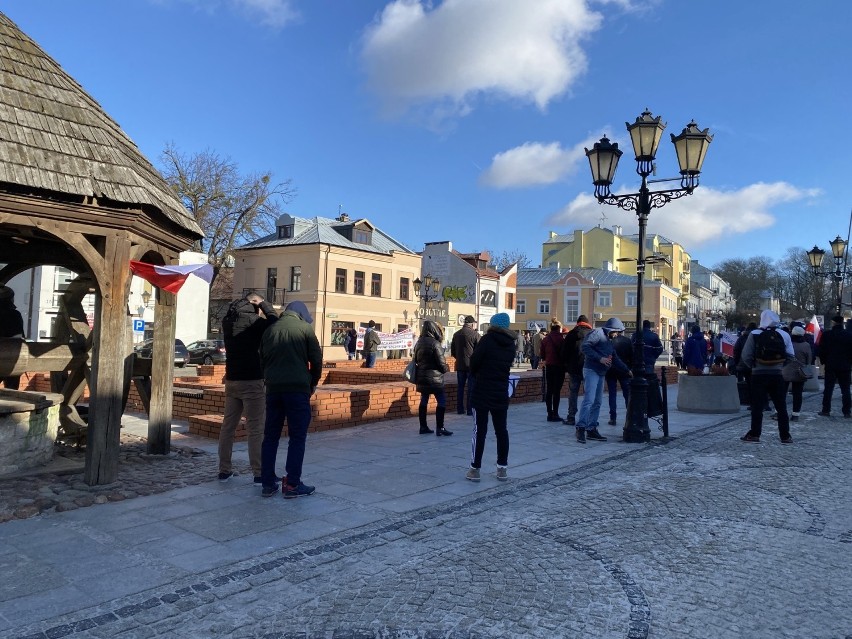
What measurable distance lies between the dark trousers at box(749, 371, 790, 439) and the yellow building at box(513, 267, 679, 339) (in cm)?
5123

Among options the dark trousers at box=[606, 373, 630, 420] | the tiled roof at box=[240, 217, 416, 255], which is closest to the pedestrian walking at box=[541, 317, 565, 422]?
the dark trousers at box=[606, 373, 630, 420]

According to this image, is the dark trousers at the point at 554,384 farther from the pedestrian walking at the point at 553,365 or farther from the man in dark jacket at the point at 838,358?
the man in dark jacket at the point at 838,358

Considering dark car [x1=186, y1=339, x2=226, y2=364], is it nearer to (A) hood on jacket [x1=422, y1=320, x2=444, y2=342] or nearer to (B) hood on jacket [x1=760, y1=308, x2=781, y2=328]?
(A) hood on jacket [x1=422, y1=320, x2=444, y2=342]

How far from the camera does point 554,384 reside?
11.4m

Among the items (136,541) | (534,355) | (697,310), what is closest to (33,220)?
(136,541)

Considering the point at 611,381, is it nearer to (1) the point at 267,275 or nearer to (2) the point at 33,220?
(2) the point at 33,220

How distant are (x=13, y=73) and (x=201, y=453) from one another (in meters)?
4.53

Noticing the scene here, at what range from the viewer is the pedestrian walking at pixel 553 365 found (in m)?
11.2

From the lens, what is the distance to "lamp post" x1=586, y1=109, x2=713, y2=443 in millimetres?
9547

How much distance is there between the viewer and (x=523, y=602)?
3.71 metres

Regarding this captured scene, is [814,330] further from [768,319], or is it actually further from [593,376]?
[593,376]

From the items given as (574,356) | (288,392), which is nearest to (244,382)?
(288,392)

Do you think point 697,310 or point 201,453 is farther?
point 697,310

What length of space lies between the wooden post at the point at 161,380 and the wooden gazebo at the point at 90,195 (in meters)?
0.44
